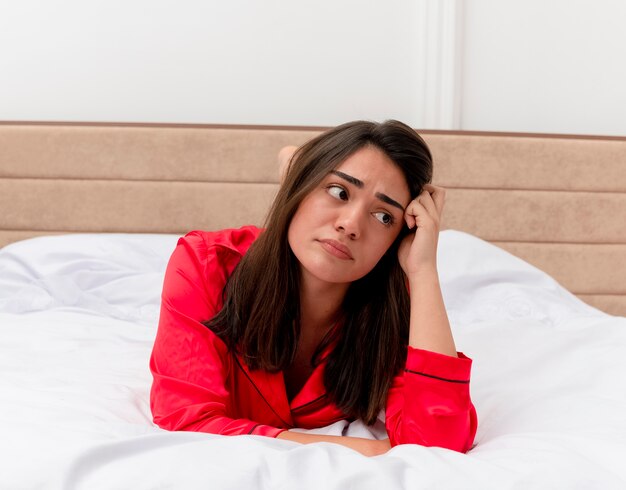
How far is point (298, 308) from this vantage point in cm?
152

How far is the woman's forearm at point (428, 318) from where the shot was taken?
54.6 inches

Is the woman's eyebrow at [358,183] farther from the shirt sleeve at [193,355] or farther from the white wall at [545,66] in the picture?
the white wall at [545,66]

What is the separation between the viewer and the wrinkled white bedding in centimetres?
102

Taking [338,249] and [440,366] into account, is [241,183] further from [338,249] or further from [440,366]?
[440,366]

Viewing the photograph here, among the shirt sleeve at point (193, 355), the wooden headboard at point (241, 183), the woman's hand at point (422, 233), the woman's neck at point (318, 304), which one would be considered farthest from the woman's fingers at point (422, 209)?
the wooden headboard at point (241, 183)

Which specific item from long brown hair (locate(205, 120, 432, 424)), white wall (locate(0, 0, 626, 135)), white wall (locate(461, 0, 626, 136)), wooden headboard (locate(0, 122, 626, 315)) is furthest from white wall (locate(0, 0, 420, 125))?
long brown hair (locate(205, 120, 432, 424))

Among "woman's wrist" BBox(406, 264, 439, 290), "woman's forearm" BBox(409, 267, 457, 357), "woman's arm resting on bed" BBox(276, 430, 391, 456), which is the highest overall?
"woman's wrist" BBox(406, 264, 439, 290)

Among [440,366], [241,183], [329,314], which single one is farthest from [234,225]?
[440,366]

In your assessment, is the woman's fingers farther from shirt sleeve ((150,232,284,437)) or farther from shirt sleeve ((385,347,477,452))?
shirt sleeve ((150,232,284,437))

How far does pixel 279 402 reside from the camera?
4.88 ft

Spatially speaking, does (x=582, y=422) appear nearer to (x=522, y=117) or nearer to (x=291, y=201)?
(x=291, y=201)

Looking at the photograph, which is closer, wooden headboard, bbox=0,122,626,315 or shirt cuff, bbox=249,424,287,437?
shirt cuff, bbox=249,424,287,437

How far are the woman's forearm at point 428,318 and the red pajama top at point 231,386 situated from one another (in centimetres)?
3

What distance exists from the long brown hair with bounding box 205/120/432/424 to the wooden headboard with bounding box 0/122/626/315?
1.25 meters
